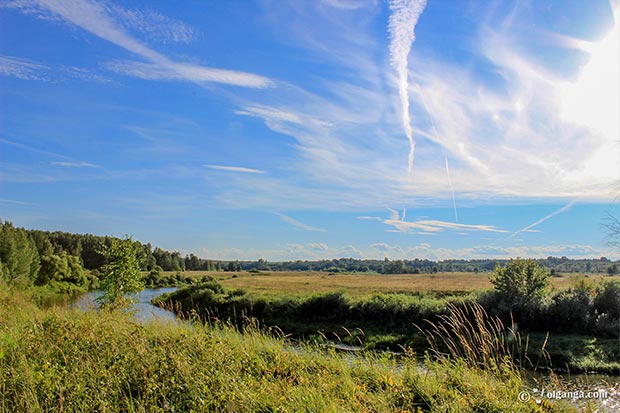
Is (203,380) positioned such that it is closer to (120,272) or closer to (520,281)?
(120,272)

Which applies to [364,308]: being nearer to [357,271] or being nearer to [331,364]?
[331,364]

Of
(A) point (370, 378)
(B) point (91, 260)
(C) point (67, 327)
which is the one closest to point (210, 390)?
(A) point (370, 378)

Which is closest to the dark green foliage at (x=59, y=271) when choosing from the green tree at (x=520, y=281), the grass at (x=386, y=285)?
the grass at (x=386, y=285)

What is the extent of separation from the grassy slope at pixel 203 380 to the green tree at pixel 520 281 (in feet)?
63.0

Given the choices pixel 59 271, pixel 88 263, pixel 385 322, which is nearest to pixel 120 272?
pixel 385 322

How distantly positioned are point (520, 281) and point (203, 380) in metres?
23.1

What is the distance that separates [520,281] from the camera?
78.1 ft

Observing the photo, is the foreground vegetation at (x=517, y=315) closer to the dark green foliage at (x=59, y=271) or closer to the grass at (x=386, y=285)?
the grass at (x=386, y=285)

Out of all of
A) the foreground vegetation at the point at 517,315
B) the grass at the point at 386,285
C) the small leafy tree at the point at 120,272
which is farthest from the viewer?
the grass at the point at 386,285

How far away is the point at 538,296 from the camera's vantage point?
910 inches

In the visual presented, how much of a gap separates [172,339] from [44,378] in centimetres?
194

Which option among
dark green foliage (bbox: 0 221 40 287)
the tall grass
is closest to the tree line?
dark green foliage (bbox: 0 221 40 287)

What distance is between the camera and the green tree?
918 inches

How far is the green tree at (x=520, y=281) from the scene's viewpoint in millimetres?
23328
